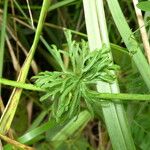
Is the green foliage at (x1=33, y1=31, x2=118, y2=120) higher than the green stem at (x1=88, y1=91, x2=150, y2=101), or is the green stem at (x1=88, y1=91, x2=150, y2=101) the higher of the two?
the green foliage at (x1=33, y1=31, x2=118, y2=120)

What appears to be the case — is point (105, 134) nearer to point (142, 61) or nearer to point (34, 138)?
point (34, 138)

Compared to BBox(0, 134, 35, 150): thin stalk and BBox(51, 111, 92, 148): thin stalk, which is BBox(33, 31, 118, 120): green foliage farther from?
BBox(51, 111, 92, 148): thin stalk

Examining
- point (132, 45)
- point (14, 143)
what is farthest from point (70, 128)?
point (132, 45)

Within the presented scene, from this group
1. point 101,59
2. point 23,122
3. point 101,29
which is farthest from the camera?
point 23,122

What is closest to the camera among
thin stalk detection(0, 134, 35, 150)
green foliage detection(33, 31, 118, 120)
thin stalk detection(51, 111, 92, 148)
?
green foliage detection(33, 31, 118, 120)

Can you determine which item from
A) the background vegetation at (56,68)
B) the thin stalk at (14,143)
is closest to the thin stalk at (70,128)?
the background vegetation at (56,68)

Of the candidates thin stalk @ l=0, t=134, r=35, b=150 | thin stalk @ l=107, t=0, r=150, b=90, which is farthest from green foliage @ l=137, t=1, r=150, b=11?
thin stalk @ l=0, t=134, r=35, b=150

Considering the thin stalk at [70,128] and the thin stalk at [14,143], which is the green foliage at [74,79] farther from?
the thin stalk at [70,128]

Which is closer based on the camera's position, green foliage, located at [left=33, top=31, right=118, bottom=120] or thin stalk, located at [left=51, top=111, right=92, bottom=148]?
green foliage, located at [left=33, top=31, right=118, bottom=120]

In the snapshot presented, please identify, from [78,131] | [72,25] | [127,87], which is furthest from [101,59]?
[72,25]

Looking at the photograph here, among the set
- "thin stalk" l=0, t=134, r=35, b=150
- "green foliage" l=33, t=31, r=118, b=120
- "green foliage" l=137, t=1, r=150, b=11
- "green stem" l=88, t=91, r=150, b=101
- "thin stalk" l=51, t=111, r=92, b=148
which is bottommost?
"thin stalk" l=51, t=111, r=92, b=148

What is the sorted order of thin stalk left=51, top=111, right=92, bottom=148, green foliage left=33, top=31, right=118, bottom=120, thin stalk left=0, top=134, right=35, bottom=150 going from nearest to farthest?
green foliage left=33, top=31, right=118, bottom=120 < thin stalk left=0, top=134, right=35, bottom=150 < thin stalk left=51, top=111, right=92, bottom=148
